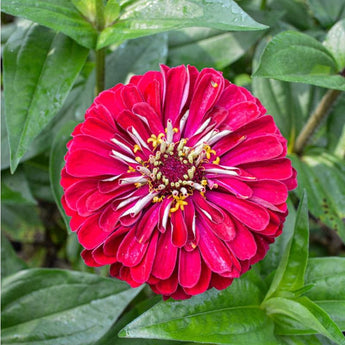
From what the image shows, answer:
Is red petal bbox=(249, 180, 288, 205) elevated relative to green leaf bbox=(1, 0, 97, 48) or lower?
lower

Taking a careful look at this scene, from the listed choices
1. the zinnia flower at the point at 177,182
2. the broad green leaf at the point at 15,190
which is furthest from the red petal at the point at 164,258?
the broad green leaf at the point at 15,190

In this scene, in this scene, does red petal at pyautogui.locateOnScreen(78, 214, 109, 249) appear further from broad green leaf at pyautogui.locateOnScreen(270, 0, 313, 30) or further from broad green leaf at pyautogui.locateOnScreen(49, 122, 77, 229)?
broad green leaf at pyautogui.locateOnScreen(270, 0, 313, 30)

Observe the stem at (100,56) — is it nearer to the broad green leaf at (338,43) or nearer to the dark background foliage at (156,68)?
the dark background foliage at (156,68)

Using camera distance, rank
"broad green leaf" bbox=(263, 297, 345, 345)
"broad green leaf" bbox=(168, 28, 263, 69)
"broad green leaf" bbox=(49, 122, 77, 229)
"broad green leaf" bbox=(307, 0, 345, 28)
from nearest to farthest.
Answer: "broad green leaf" bbox=(263, 297, 345, 345) → "broad green leaf" bbox=(49, 122, 77, 229) → "broad green leaf" bbox=(168, 28, 263, 69) → "broad green leaf" bbox=(307, 0, 345, 28)

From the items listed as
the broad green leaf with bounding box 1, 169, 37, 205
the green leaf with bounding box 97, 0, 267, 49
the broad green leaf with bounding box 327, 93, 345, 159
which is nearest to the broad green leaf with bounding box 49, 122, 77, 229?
the broad green leaf with bounding box 1, 169, 37, 205

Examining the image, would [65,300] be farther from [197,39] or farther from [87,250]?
[197,39]

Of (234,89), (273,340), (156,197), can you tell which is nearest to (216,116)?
(234,89)

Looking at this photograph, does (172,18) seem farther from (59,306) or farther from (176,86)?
(59,306)
